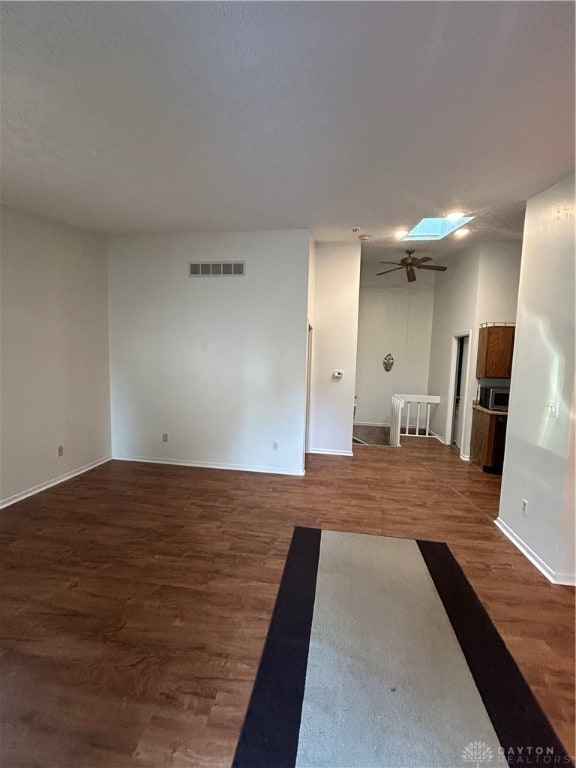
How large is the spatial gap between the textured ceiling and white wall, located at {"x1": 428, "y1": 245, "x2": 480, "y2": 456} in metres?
2.56

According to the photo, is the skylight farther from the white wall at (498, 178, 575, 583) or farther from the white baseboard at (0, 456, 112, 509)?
the white baseboard at (0, 456, 112, 509)

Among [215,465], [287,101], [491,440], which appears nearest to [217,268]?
[215,465]

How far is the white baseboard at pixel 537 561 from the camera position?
2.51 metres

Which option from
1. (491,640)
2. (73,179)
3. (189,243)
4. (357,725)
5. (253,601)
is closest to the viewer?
(357,725)

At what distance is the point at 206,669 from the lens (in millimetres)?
1756

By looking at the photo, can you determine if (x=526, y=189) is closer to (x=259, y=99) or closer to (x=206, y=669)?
(x=259, y=99)

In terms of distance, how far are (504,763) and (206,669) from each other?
131 centimetres

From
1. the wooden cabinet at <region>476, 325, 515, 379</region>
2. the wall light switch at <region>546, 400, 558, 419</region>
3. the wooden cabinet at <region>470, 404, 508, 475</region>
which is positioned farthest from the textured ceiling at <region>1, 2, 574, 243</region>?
the wooden cabinet at <region>470, 404, 508, 475</region>

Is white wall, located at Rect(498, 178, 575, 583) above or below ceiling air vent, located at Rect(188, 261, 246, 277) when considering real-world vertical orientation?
below

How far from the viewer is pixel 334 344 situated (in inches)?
205

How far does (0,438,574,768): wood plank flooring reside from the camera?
150 centimetres

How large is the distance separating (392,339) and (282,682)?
7.01 meters

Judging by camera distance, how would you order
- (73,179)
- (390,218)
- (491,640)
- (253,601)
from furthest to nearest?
(390,218) < (73,179) < (253,601) < (491,640)

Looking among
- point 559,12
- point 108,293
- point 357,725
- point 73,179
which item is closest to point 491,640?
point 357,725
